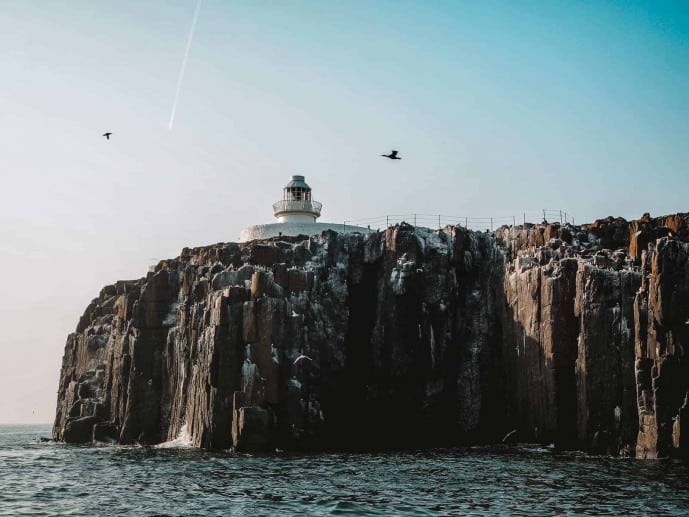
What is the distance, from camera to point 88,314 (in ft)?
440

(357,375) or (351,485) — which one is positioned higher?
(357,375)

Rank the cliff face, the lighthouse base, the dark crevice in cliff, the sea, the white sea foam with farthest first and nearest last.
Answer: the lighthouse base
the white sea foam
the dark crevice in cliff
the cliff face
the sea

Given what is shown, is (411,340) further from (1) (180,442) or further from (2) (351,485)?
(2) (351,485)

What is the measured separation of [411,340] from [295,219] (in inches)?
1223

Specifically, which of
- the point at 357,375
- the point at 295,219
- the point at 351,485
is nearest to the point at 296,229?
the point at 295,219

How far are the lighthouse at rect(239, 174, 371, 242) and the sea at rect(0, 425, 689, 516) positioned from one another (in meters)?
39.9

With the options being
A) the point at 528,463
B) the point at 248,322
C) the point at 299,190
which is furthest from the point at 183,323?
the point at 528,463

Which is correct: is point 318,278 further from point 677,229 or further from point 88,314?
point 88,314

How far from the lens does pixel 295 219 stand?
386ft

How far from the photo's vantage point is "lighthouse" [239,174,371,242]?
115188 mm

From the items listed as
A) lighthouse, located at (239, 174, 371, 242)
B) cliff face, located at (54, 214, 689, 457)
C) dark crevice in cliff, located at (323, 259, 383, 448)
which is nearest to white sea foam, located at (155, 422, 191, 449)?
cliff face, located at (54, 214, 689, 457)

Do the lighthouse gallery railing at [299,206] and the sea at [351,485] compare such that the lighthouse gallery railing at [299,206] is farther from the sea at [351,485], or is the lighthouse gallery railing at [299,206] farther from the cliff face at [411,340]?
the sea at [351,485]

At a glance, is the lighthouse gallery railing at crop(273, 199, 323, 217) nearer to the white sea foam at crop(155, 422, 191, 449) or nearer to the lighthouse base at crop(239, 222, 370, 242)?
the lighthouse base at crop(239, 222, 370, 242)

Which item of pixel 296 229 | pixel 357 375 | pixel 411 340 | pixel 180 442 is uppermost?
pixel 296 229
